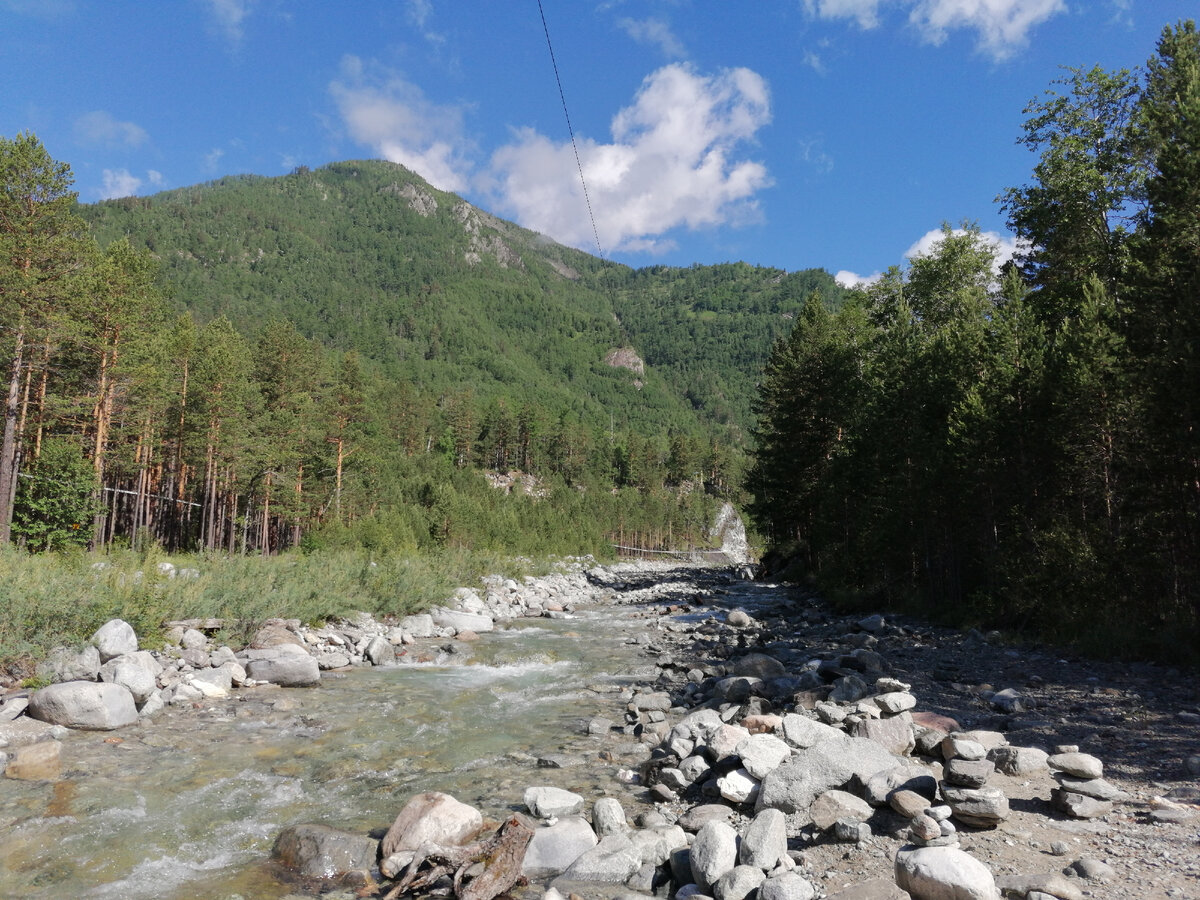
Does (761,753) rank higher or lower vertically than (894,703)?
lower

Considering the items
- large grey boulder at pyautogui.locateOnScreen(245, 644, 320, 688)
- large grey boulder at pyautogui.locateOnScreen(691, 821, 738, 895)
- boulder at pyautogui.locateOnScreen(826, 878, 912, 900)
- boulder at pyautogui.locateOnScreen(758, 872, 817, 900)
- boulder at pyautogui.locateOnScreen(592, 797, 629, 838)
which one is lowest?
large grey boulder at pyautogui.locateOnScreen(245, 644, 320, 688)

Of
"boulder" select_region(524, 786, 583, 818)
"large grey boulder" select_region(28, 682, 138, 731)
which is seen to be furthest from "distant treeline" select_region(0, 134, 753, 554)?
"boulder" select_region(524, 786, 583, 818)

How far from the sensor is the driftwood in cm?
555

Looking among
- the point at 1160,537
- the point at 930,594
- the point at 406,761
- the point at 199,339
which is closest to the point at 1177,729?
the point at 1160,537

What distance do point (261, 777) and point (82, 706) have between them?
3.49m

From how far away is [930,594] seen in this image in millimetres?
23109

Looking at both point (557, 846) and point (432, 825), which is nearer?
point (557, 846)

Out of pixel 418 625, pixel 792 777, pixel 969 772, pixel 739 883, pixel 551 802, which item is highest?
pixel 969 772

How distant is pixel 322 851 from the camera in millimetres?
6262

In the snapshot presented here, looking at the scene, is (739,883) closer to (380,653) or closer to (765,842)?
(765,842)

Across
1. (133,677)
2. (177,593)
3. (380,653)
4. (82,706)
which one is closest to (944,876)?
(82,706)

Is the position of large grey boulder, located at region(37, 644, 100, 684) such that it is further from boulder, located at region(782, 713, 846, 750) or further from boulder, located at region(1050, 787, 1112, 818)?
boulder, located at region(1050, 787, 1112, 818)

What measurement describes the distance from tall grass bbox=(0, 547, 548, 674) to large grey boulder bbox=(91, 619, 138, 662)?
0.27 meters

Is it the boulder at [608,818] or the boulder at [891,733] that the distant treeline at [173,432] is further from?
the boulder at [891,733]
